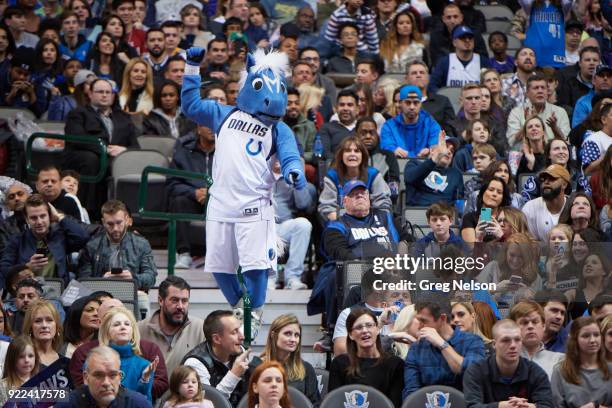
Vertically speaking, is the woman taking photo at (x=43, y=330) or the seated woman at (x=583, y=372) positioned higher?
Answer: the woman taking photo at (x=43, y=330)

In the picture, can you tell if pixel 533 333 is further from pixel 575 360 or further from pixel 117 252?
pixel 117 252

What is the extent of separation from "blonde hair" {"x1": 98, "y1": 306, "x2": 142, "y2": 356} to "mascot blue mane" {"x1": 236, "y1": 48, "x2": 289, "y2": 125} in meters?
1.55

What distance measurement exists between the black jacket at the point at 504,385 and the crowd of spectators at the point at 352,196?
0.04ft

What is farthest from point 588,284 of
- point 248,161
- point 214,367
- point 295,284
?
point 214,367

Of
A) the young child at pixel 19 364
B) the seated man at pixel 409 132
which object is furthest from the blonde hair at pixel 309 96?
the young child at pixel 19 364

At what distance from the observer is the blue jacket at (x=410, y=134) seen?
14016 mm

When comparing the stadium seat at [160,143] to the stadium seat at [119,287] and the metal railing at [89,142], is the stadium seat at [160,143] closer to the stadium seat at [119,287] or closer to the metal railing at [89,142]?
the metal railing at [89,142]

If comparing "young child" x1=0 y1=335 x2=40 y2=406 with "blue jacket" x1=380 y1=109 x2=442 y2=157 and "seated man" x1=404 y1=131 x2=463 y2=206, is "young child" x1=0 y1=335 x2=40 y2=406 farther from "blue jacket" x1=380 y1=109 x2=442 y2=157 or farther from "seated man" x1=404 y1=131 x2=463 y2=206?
"blue jacket" x1=380 y1=109 x2=442 y2=157

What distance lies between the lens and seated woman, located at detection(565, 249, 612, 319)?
10883mm

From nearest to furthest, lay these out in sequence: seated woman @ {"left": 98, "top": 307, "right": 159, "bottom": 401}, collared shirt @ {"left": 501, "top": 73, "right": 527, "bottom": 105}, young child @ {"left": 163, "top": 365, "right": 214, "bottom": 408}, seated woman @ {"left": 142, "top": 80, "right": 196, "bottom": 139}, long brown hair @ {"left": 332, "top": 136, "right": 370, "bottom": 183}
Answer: young child @ {"left": 163, "top": 365, "right": 214, "bottom": 408}
seated woman @ {"left": 98, "top": 307, "right": 159, "bottom": 401}
long brown hair @ {"left": 332, "top": 136, "right": 370, "bottom": 183}
seated woman @ {"left": 142, "top": 80, "right": 196, "bottom": 139}
collared shirt @ {"left": 501, "top": 73, "right": 527, "bottom": 105}

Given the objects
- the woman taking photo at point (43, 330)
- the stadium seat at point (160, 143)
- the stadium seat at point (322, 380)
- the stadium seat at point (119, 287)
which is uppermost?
the stadium seat at point (160, 143)

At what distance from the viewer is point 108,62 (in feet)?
50.9

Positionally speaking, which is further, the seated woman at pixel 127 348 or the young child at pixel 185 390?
the seated woman at pixel 127 348

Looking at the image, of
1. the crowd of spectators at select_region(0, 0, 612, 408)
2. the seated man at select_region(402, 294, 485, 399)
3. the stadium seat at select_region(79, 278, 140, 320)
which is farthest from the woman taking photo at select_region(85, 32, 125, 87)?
the seated man at select_region(402, 294, 485, 399)
